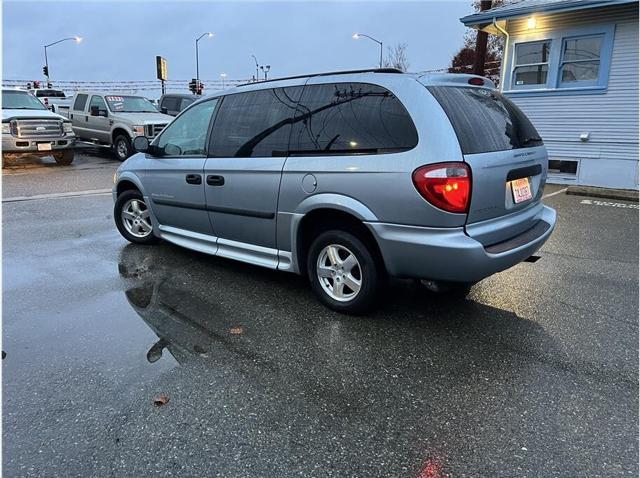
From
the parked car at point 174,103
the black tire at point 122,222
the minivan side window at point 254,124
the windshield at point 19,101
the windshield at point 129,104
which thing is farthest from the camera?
the parked car at point 174,103

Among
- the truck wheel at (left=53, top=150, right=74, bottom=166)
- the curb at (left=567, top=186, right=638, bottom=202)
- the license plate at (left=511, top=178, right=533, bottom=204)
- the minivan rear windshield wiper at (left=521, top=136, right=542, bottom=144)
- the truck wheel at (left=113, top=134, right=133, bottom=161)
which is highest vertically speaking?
the minivan rear windshield wiper at (left=521, top=136, right=542, bottom=144)

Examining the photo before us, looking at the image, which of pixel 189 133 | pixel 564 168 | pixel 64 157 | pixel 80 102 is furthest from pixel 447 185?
pixel 80 102

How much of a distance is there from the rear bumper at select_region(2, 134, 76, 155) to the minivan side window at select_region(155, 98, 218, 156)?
9382 millimetres

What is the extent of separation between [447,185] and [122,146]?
13576 millimetres

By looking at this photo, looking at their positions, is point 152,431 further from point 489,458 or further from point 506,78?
point 506,78

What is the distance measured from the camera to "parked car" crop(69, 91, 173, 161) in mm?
14188

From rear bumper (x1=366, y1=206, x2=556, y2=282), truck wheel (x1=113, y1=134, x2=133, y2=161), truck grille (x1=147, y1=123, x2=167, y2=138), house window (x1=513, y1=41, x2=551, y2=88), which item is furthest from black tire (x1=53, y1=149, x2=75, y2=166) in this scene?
rear bumper (x1=366, y1=206, x2=556, y2=282)

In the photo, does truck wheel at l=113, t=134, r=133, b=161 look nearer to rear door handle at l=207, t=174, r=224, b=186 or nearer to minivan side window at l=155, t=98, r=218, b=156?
minivan side window at l=155, t=98, r=218, b=156

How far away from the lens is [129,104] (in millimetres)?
15195

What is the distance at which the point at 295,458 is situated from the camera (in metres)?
2.36

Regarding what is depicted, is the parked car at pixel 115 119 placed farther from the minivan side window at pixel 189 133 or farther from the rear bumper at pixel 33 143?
the minivan side window at pixel 189 133

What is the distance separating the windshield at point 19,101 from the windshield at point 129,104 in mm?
1883

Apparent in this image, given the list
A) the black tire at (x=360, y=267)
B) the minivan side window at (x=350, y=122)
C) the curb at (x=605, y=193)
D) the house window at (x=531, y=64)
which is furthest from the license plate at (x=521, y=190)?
the house window at (x=531, y=64)

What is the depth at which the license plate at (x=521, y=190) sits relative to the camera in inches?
144
